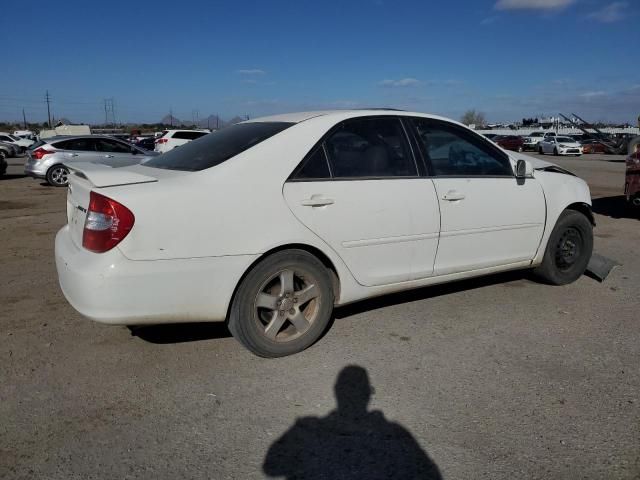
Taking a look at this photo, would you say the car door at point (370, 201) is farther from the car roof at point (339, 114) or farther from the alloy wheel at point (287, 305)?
the alloy wheel at point (287, 305)

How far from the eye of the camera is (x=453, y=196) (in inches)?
164

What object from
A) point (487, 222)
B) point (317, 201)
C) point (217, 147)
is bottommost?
point (487, 222)

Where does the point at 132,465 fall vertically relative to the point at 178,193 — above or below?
below

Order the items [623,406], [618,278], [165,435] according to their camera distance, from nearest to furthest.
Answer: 1. [165,435]
2. [623,406]
3. [618,278]

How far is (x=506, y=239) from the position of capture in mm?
4590

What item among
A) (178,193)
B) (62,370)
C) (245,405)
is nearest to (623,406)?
(245,405)

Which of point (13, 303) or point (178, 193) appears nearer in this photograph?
point (178, 193)

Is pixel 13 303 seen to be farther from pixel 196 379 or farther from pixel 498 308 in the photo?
pixel 498 308

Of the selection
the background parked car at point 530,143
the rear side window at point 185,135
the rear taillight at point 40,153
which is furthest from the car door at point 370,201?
the background parked car at point 530,143

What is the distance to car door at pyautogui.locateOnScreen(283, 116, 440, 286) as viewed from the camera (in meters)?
3.63

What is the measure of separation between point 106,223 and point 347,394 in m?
1.71

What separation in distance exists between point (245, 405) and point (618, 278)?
14.3ft

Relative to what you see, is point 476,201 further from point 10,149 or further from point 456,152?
point 10,149

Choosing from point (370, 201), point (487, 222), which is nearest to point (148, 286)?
point (370, 201)
